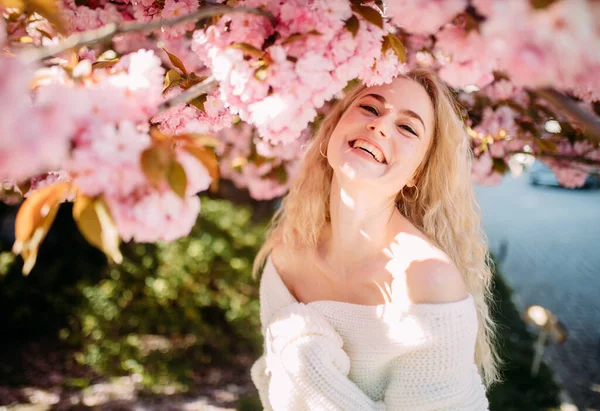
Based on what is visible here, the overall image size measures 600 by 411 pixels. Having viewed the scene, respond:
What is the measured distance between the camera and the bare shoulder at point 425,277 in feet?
5.87

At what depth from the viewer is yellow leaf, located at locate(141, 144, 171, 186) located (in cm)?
86

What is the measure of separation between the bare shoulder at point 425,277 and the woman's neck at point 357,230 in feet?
0.46

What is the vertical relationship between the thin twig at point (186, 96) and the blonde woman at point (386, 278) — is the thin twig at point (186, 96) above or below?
above

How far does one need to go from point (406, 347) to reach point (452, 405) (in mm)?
262

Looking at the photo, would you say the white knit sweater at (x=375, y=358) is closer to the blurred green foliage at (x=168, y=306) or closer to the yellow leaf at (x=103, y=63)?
the yellow leaf at (x=103, y=63)

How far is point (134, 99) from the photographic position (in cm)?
94

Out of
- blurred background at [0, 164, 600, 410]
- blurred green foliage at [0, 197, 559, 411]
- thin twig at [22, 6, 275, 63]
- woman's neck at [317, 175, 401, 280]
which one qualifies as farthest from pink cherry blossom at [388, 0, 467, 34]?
blurred green foliage at [0, 197, 559, 411]

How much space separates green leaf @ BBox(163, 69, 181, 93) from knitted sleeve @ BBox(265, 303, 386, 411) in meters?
0.97

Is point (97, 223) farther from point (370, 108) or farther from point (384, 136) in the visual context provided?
point (370, 108)

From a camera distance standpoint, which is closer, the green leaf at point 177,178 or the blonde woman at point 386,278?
the green leaf at point 177,178

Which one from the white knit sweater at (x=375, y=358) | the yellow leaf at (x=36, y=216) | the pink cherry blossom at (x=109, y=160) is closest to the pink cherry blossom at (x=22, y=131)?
the pink cherry blossom at (x=109, y=160)

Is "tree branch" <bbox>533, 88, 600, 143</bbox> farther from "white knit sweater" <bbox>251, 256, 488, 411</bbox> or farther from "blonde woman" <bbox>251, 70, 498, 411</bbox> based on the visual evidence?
"white knit sweater" <bbox>251, 256, 488, 411</bbox>

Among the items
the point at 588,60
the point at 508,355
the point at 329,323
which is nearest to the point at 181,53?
the point at 329,323

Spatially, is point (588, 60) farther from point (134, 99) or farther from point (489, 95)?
point (489, 95)
